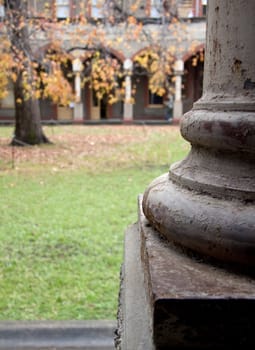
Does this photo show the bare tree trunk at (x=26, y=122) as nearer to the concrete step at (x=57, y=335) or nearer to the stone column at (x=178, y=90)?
the concrete step at (x=57, y=335)

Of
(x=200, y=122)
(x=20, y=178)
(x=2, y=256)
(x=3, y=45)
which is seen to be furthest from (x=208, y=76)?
(x=3, y=45)

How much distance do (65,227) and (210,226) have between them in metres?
4.65

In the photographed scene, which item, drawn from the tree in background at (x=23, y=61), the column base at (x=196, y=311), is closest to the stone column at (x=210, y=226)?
the column base at (x=196, y=311)

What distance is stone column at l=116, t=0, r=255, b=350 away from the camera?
956mm

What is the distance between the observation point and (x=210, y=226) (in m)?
1.12

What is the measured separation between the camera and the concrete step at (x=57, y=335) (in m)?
2.81

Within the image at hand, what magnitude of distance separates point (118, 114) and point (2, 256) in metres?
24.4

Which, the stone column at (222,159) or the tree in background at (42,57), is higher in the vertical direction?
the tree in background at (42,57)

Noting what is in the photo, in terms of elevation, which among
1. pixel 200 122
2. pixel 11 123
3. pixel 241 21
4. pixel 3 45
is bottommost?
pixel 11 123

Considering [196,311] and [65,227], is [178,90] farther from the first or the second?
[196,311]

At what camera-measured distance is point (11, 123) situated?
25.5m

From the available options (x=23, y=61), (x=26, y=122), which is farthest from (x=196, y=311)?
(x=26, y=122)

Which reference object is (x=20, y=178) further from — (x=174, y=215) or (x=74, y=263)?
(x=174, y=215)

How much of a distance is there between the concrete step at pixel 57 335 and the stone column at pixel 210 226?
5.53 ft
